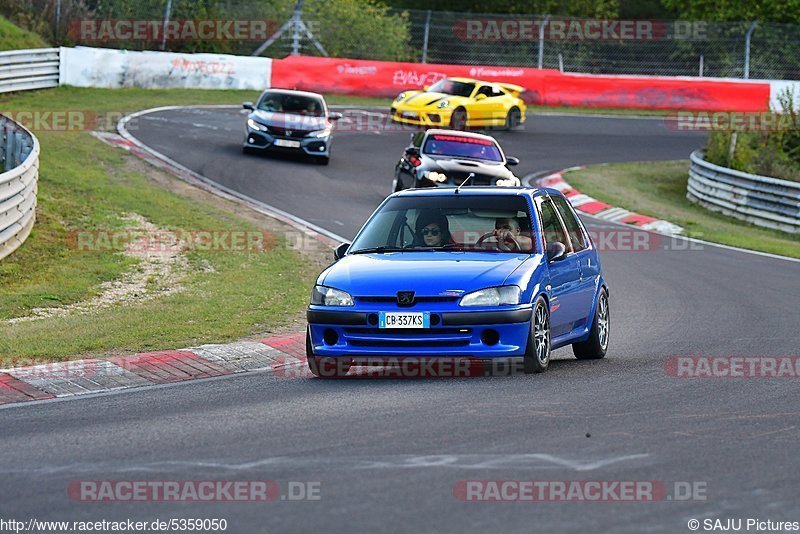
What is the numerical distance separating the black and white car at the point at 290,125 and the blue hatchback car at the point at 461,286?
57.4 feet

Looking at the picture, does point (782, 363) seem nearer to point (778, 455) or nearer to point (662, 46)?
point (778, 455)

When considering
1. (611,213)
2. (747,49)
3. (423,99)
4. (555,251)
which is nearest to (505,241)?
(555,251)

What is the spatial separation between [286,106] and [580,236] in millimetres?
18393

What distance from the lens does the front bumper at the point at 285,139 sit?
2903cm

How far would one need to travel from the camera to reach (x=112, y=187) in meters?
23.1

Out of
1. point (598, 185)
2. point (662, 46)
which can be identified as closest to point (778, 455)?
point (598, 185)

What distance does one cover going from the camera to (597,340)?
11789 millimetres

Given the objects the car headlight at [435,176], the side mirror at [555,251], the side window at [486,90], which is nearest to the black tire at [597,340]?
the side mirror at [555,251]

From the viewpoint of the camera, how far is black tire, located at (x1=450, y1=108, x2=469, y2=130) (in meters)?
36.5

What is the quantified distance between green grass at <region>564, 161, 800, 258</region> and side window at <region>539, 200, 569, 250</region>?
36.7 feet

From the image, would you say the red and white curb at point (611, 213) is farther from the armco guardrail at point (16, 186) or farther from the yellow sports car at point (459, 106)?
the armco guardrail at point (16, 186)

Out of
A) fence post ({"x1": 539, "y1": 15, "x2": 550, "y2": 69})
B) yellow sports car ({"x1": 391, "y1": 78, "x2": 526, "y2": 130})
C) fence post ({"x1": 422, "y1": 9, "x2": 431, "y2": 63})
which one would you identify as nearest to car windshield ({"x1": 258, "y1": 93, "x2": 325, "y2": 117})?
yellow sports car ({"x1": 391, "y1": 78, "x2": 526, "y2": 130})

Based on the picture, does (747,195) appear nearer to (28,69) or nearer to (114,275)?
(114,275)

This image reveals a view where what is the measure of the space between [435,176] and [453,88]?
14.5m
